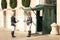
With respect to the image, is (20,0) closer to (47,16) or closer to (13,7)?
(13,7)

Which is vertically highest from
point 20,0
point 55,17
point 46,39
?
point 20,0

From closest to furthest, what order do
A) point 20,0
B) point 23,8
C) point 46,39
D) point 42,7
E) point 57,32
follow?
point 46,39 < point 57,32 < point 42,7 < point 23,8 < point 20,0

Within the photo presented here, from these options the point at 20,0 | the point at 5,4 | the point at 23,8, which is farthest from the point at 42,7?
the point at 5,4

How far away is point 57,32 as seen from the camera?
20.4 m

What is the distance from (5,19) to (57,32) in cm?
1379

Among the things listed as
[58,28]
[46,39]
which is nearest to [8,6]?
[58,28]

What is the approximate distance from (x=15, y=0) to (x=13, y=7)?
825mm

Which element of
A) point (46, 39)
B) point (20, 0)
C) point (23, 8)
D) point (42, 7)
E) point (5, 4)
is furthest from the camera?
point (5, 4)

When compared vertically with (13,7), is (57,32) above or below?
below

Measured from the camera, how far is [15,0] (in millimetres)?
28391

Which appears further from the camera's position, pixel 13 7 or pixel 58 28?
pixel 13 7

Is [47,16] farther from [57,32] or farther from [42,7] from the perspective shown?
[57,32]

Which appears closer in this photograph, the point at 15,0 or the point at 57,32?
the point at 57,32

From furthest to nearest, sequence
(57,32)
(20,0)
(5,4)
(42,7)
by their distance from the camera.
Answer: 1. (5,4)
2. (20,0)
3. (42,7)
4. (57,32)
